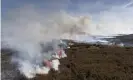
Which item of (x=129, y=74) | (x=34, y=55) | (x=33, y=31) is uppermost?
(x=33, y=31)

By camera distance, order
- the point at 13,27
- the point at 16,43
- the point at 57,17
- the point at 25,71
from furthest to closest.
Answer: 1. the point at 57,17
2. the point at 13,27
3. the point at 16,43
4. the point at 25,71

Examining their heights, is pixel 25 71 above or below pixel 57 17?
below

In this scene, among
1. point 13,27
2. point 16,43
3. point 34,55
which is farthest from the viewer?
point 13,27

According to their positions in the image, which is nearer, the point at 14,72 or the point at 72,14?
the point at 14,72

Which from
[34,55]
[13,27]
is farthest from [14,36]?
[34,55]

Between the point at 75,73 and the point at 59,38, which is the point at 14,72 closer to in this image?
the point at 75,73

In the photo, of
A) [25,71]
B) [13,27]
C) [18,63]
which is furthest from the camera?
[13,27]

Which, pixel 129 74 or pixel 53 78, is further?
pixel 129 74

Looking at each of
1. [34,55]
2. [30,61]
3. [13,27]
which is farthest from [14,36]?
[30,61]

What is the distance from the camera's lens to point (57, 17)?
45688 millimetres

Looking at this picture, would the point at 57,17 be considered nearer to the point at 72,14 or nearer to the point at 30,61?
the point at 72,14

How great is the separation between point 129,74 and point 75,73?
4.32m

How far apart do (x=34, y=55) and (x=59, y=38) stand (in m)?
18.6

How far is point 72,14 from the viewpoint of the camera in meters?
48.5
